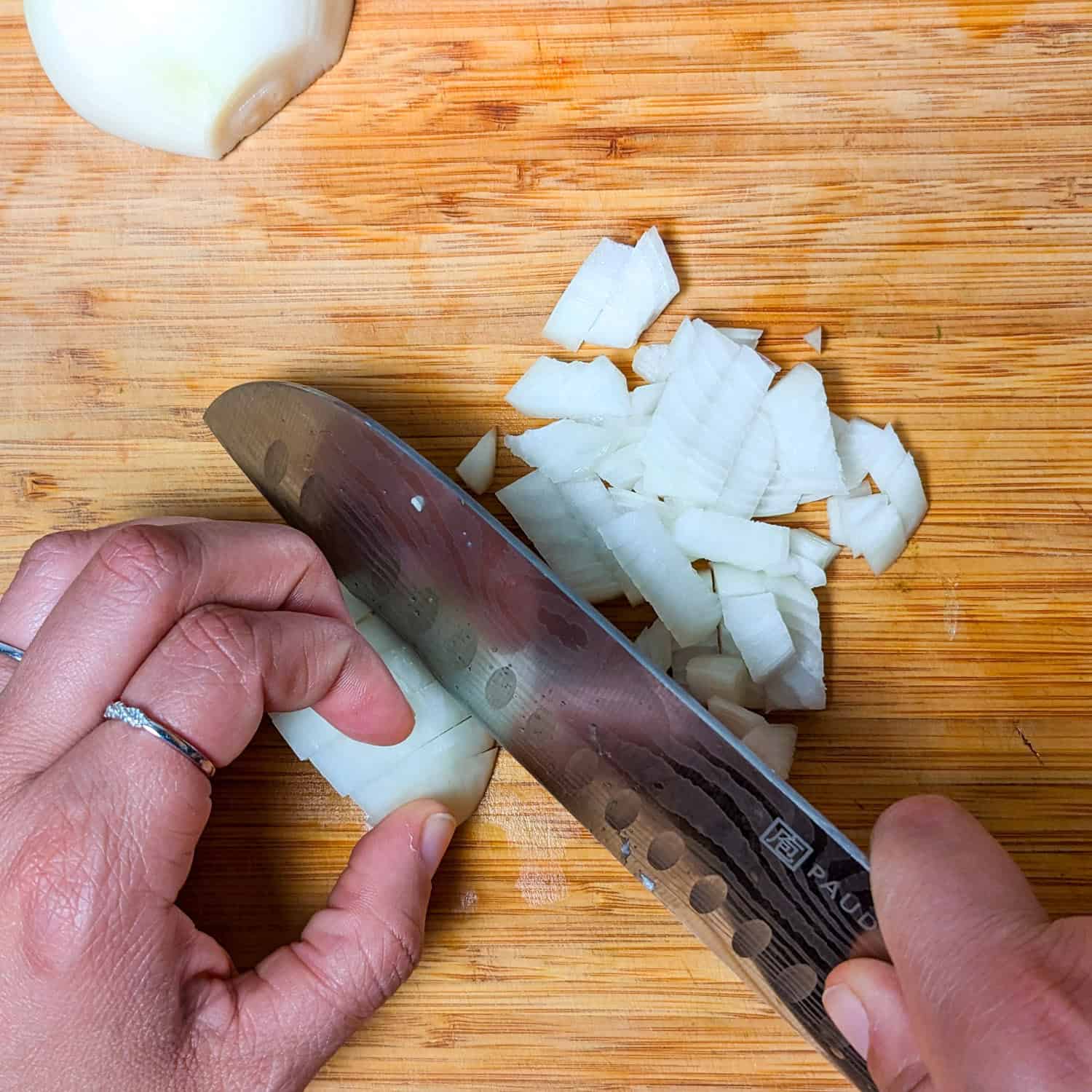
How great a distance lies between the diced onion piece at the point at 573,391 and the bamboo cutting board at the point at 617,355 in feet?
0.16

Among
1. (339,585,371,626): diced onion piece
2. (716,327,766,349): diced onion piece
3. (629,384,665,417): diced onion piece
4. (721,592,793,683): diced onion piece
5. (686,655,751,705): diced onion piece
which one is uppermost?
(716,327,766,349): diced onion piece

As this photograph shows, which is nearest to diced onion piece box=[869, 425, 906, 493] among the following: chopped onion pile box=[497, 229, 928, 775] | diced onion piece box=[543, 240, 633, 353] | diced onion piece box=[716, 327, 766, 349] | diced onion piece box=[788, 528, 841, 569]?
chopped onion pile box=[497, 229, 928, 775]

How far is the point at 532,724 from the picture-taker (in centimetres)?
127

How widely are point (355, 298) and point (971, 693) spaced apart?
103cm

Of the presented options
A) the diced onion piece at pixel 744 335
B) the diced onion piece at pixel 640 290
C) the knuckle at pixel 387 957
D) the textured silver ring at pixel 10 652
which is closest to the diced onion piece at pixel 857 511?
the diced onion piece at pixel 744 335

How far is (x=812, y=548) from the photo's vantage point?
1.39 meters

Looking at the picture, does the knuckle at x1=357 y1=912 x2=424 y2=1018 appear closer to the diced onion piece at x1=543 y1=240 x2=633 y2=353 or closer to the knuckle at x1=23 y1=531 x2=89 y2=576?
the knuckle at x1=23 y1=531 x2=89 y2=576

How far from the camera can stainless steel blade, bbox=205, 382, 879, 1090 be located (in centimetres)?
110

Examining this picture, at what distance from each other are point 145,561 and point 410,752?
1.40 ft

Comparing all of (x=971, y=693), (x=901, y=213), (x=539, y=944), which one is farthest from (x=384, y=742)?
(x=901, y=213)

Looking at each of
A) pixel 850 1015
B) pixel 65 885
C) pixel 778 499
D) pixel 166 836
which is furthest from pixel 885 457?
pixel 65 885

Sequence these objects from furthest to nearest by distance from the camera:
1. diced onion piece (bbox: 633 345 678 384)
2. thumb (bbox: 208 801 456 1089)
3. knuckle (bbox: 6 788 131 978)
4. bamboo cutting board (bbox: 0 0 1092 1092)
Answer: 1. diced onion piece (bbox: 633 345 678 384)
2. bamboo cutting board (bbox: 0 0 1092 1092)
3. thumb (bbox: 208 801 456 1089)
4. knuckle (bbox: 6 788 131 978)

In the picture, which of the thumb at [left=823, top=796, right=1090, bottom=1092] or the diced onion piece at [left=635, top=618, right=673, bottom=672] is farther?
the diced onion piece at [left=635, top=618, right=673, bottom=672]

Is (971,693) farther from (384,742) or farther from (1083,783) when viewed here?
(384,742)
